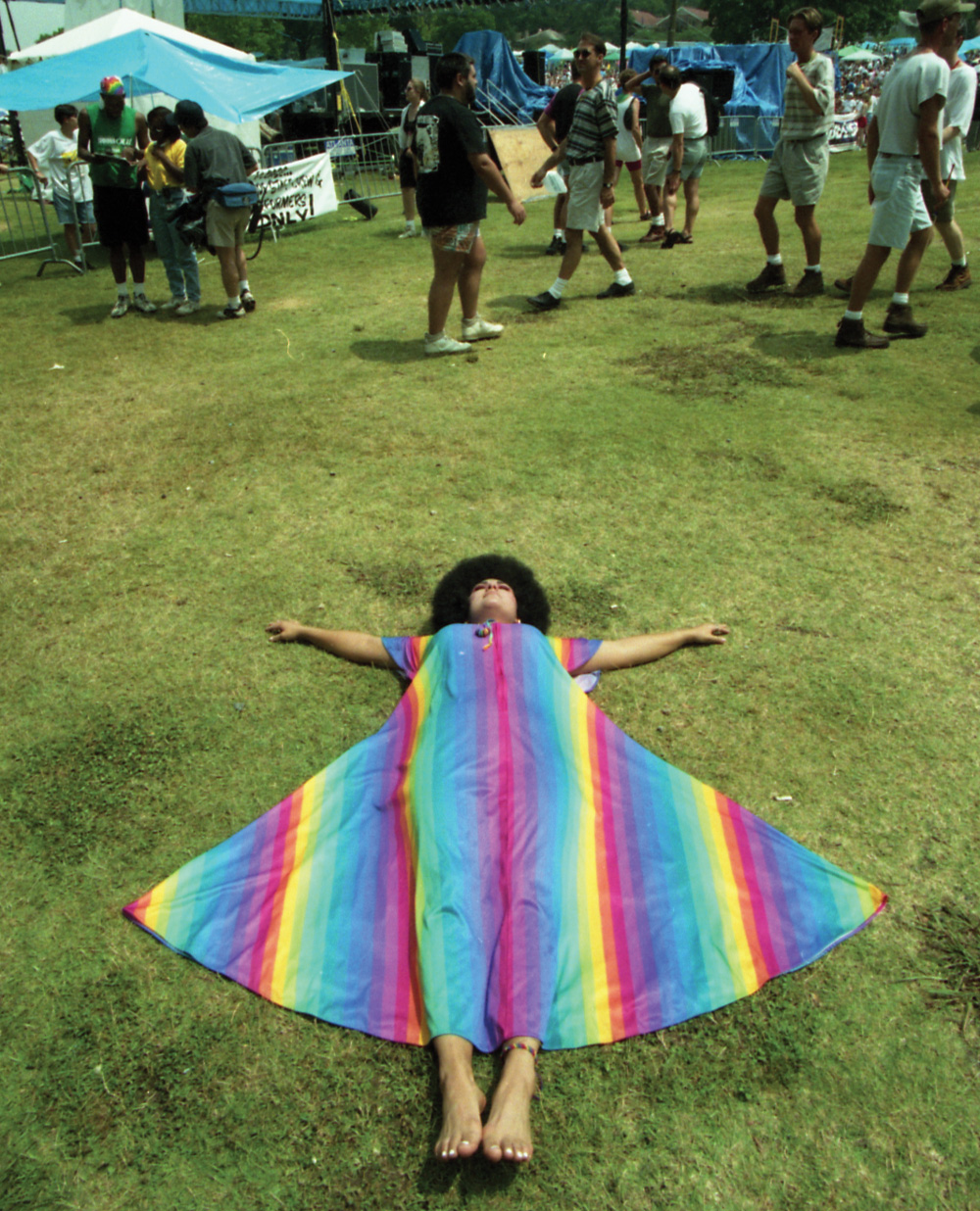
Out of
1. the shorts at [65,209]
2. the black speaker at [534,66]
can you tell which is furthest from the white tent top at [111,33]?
the black speaker at [534,66]

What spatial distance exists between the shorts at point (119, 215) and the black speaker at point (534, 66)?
22.6 metres

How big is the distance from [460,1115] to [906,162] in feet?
21.6

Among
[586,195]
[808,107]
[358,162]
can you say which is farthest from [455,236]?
[358,162]

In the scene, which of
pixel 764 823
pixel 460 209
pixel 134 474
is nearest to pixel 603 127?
pixel 460 209

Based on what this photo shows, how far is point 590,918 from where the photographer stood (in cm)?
238

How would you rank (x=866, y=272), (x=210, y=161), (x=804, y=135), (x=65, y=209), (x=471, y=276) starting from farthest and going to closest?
(x=65, y=209)
(x=210, y=161)
(x=804, y=135)
(x=471, y=276)
(x=866, y=272)

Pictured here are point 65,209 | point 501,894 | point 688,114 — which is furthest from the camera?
point 65,209

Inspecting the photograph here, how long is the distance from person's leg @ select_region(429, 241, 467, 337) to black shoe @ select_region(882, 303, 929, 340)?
11.1 feet

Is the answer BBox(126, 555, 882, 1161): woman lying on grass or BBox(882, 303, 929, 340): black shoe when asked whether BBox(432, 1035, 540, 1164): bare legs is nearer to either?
BBox(126, 555, 882, 1161): woman lying on grass

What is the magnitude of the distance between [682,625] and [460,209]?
4.14m

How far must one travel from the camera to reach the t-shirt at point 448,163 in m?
6.27

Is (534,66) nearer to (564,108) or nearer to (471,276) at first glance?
(564,108)

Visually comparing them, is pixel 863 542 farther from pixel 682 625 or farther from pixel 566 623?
pixel 566 623

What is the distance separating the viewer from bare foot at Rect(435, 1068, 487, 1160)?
6.28 feet
